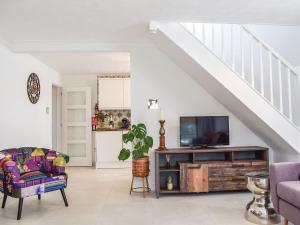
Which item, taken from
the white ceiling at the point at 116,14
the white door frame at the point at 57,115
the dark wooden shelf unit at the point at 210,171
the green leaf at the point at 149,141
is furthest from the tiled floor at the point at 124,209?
the white door frame at the point at 57,115

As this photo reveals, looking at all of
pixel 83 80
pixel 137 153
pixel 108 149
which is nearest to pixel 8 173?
pixel 137 153

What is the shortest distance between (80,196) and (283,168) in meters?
2.87

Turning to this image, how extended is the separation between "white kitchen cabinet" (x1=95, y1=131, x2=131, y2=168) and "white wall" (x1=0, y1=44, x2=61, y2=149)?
1.21m

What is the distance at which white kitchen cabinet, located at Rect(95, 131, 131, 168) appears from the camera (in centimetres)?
643

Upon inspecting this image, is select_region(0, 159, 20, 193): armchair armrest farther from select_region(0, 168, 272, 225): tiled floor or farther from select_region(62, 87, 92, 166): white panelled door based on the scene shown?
select_region(62, 87, 92, 166): white panelled door

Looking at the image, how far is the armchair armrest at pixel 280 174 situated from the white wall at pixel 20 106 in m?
3.69

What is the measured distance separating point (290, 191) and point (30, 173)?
3.09 m

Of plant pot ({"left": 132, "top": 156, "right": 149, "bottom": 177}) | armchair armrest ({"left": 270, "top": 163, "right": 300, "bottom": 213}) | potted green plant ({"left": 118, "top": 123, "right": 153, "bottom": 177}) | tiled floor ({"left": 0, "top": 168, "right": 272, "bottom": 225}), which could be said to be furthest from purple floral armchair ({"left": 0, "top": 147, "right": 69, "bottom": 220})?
armchair armrest ({"left": 270, "top": 163, "right": 300, "bottom": 213})

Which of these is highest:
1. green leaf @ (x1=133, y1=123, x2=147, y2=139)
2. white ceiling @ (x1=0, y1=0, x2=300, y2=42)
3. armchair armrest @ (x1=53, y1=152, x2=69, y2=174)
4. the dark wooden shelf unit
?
white ceiling @ (x1=0, y1=0, x2=300, y2=42)

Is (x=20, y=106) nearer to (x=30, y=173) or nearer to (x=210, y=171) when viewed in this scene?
(x=30, y=173)

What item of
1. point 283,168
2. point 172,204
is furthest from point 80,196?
point 283,168

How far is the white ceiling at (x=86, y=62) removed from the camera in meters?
5.12

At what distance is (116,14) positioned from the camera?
10.5 feet

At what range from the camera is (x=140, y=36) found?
159 inches
